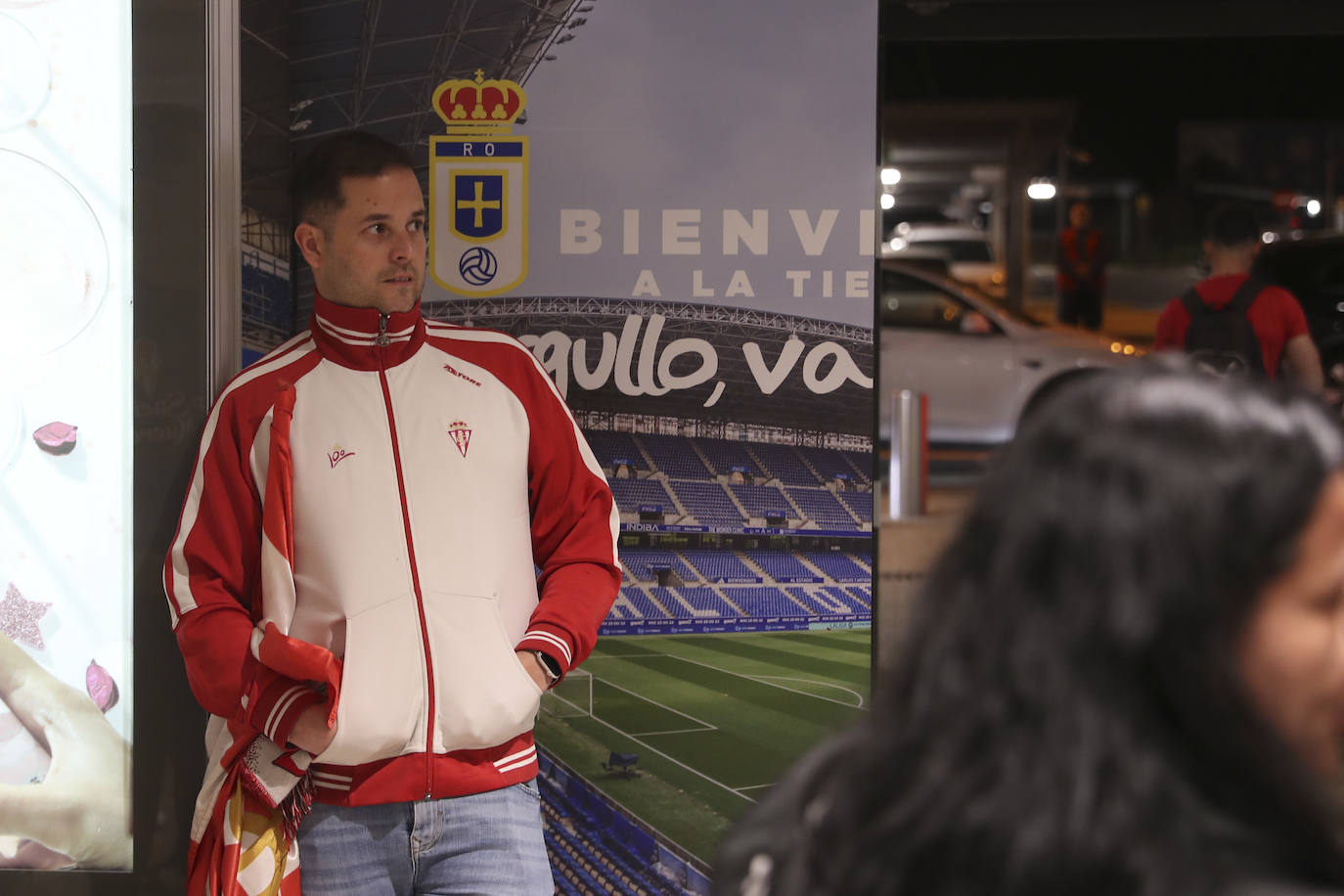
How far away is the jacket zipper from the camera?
7.20 feet

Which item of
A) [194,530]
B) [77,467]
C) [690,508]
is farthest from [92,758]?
[690,508]

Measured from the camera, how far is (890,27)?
682 cm

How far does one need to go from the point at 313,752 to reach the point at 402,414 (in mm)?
596

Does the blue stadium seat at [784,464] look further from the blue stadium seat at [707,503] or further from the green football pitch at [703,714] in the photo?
the green football pitch at [703,714]

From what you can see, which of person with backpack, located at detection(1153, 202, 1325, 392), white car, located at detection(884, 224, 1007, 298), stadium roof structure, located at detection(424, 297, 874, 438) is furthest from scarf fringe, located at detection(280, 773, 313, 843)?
white car, located at detection(884, 224, 1007, 298)

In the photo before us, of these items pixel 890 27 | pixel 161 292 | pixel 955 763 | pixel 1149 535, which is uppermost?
pixel 890 27

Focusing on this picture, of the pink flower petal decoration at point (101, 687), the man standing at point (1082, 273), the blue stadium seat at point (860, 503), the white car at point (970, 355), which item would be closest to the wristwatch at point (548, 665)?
the blue stadium seat at point (860, 503)

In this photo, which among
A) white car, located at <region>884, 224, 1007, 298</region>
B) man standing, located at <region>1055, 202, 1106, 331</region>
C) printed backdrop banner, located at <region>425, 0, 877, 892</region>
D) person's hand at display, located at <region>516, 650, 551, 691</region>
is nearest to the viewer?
person's hand at display, located at <region>516, 650, 551, 691</region>

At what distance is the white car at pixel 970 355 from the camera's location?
28.5 ft

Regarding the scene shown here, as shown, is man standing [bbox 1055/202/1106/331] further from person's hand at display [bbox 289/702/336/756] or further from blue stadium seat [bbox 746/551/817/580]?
person's hand at display [bbox 289/702/336/756]

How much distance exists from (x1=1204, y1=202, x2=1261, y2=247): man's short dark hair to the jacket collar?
4593mm

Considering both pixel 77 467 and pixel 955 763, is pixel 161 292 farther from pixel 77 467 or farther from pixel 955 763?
pixel 955 763

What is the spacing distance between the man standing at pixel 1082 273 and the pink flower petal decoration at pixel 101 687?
12679 millimetres

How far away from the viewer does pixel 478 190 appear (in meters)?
2.93
